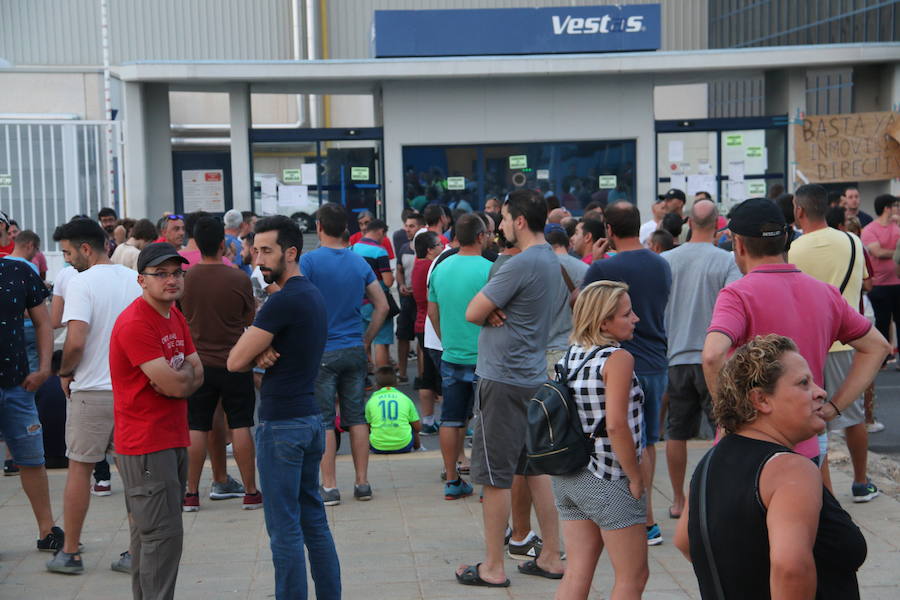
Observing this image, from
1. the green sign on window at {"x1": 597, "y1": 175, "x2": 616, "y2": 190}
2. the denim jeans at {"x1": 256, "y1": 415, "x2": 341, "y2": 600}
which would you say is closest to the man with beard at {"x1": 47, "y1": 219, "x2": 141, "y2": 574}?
the denim jeans at {"x1": 256, "y1": 415, "x2": 341, "y2": 600}

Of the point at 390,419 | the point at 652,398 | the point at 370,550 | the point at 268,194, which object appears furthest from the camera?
the point at 268,194

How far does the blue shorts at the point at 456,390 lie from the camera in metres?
7.29

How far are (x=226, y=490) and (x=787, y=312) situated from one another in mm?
4651

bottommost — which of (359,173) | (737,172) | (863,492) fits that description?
(863,492)

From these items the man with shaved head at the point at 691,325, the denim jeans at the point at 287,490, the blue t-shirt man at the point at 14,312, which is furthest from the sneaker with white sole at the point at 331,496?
the denim jeans at the point at 287,490

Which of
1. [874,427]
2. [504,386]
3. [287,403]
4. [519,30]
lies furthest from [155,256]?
[519,30]

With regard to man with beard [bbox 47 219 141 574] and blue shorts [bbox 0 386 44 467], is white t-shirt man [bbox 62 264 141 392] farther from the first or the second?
blue shorts [bbox 0 386 44 467]

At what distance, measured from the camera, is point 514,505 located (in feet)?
19.9

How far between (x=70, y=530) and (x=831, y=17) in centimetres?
2541

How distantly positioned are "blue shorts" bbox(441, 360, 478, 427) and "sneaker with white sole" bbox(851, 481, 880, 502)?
2.62m

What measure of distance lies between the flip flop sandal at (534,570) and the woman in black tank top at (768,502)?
288 cm

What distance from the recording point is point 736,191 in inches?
687

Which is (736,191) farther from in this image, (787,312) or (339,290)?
(787,312)

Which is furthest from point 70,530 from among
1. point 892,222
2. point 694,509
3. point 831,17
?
point 831,17
